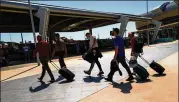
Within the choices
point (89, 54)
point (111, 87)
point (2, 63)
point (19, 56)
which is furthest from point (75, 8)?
point (111, 87)

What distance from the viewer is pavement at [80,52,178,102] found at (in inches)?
250

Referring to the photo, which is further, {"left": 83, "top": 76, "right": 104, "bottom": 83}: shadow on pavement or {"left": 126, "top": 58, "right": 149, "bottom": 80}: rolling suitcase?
{"left": 83, "top": 76, "right": 104, "bottom": 83}: shadow on pavement

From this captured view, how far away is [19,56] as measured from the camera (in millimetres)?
28281

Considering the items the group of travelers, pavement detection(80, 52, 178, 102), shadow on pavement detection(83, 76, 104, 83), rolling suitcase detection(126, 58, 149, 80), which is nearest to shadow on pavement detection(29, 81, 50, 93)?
the group of travelers

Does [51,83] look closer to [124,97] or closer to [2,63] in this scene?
[124,97]

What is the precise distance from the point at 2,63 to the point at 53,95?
13978 mm

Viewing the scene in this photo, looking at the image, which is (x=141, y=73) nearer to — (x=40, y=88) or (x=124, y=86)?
(x=124, y=86)

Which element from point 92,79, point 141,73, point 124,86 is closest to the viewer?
point 124,86

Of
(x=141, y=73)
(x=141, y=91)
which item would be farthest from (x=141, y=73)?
(x=141, y=91)

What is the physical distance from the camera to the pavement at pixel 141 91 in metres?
6.35

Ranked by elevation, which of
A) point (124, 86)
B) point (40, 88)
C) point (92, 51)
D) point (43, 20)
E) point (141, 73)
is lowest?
point (40, 88)

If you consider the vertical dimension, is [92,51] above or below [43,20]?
below

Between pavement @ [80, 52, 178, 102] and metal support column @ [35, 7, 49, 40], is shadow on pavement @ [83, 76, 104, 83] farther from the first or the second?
metal support column @ [35, 7, 49, 40]

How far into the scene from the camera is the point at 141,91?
23.2ft
